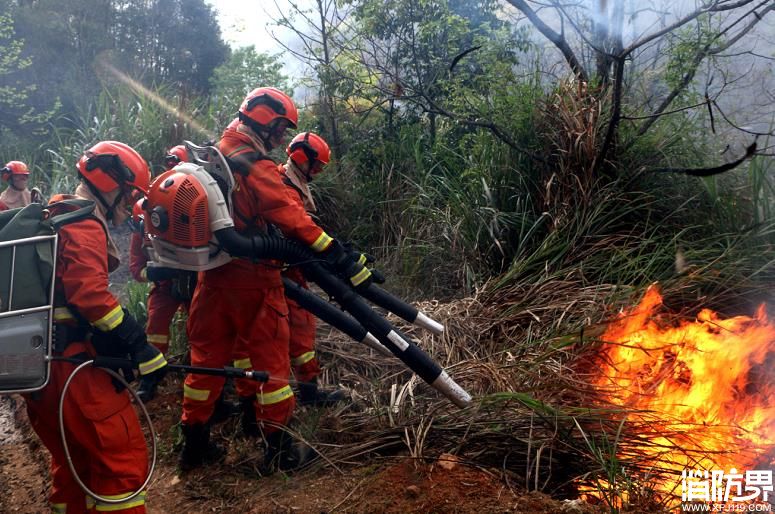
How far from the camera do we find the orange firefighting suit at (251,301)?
3.48m

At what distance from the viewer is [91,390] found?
2709 millimetres

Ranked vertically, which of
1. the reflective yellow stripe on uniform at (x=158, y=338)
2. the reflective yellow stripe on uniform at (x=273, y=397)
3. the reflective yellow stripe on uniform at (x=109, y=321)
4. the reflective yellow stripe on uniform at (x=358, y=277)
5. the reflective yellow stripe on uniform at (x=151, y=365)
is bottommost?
the reflective yellow stripe on uniform at (x=273, y=397)

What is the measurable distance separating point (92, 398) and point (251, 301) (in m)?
1.13

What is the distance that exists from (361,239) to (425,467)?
468cm

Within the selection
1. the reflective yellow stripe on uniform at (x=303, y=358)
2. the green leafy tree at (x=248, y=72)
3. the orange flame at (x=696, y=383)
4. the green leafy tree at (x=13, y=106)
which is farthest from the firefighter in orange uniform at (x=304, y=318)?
the green leafy tree at (x=248, y=72)

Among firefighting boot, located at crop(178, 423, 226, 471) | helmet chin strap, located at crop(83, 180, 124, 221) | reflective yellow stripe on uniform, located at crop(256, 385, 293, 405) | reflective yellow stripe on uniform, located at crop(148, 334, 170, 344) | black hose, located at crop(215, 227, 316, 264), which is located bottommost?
firefighting boot, located at crop(178, 423, 226, 471)

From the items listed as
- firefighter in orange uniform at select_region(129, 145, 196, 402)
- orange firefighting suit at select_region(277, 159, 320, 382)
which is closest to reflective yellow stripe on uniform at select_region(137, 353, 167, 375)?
orange firefighting suit at select_region(277, 159, 320, 382)

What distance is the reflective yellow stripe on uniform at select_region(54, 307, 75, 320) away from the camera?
2.72 meters

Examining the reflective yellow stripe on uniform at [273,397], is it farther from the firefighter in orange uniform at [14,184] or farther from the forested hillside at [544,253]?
the firefighter in orange uniform at [14,184]

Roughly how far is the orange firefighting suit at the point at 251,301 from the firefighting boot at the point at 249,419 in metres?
0.41

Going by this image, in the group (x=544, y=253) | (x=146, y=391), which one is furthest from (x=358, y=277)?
(x=146, y=391)

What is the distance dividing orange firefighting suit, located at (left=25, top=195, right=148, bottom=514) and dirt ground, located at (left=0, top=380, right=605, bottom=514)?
2.72 feet

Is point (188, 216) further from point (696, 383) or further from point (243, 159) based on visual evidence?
point (696, 383)

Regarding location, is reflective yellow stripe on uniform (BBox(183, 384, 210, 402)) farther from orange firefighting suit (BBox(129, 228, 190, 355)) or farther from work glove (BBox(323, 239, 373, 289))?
orange firefighting suit (BBox(129, 228, 190, 355))
